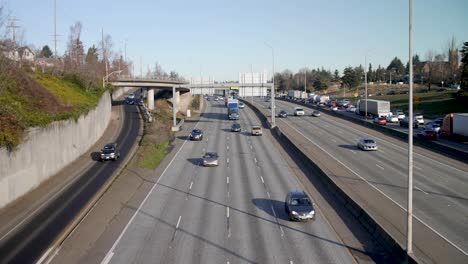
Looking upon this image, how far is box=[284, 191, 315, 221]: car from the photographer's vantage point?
1009 inches

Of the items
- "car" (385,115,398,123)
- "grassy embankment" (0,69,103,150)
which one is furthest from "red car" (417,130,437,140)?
"grassy embankment" (0,69,103,150)

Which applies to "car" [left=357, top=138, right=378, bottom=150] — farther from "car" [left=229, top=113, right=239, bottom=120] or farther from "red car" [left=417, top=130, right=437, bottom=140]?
"car" [left=229, top=113, right=239, bottom=120]

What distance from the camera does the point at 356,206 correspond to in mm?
26734

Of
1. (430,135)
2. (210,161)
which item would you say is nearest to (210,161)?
(210,161)

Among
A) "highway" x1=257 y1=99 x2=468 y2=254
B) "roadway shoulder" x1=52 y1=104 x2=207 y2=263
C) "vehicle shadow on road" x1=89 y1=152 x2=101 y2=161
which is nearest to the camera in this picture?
"roadway shoulder" x1=52 y1=104 x2=207 y2=263

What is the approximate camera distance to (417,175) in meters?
37.2

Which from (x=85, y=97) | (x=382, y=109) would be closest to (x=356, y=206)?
(x=85, y=97)

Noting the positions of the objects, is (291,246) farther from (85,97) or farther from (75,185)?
(85,97)

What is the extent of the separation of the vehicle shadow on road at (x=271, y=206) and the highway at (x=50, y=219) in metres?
10.6

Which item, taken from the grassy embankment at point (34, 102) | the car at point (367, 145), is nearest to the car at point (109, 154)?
the grassy embankment at point (34, 102)

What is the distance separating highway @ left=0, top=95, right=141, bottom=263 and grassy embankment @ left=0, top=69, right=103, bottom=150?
15.8ft

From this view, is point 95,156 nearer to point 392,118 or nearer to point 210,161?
point 210,161

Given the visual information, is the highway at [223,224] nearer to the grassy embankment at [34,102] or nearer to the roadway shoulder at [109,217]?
the roadway shoulder at [109,217]

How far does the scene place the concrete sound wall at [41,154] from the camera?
3011 cm
